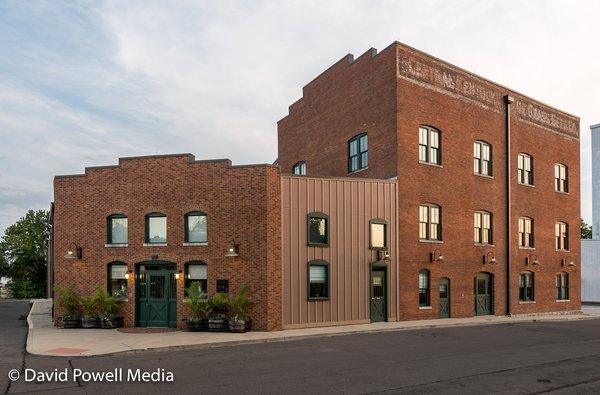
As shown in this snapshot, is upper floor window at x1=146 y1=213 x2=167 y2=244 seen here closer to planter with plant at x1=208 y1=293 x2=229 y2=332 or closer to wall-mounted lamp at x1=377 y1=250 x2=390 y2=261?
planter with plant at x1=208 y1=293 x2=229 y2=332

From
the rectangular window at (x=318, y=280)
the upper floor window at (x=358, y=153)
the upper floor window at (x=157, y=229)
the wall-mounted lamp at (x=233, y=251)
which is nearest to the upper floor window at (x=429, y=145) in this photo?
the upper floor window at (x=358, y=153)

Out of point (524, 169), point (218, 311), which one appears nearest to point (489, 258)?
point (524, 169)

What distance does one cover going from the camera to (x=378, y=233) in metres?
25.3

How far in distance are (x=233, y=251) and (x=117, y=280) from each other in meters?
5.48

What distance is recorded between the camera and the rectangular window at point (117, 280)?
2284 centimetres

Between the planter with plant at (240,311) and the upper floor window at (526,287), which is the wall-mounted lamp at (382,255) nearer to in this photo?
the planter with plant at (240,311)

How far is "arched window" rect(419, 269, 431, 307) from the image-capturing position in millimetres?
26792

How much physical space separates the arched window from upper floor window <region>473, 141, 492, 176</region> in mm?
7168

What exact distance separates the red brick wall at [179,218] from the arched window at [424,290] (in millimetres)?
8435

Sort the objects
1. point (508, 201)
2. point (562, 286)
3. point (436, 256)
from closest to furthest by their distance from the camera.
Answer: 1. point (436, 256)
2. point (508, 201)
3. point (562, 286)

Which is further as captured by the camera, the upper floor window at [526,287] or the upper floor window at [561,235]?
the upper floor window at [561,235]

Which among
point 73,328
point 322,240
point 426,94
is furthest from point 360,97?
point 73,328

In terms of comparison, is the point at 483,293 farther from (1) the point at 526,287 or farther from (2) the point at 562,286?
(2) the point at 562,286

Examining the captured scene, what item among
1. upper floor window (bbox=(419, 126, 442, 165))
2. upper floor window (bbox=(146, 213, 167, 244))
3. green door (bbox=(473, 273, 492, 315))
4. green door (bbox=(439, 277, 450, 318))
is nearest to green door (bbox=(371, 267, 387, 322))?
green door (bbox=(439, 277, 450, 318))
